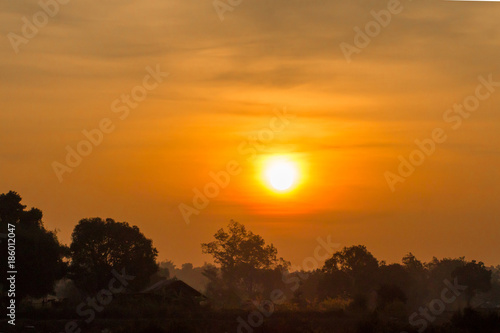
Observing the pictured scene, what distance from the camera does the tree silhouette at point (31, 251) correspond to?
66.9 metres

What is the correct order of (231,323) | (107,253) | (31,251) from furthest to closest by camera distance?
(107,253) → (31,251) → (231,323)

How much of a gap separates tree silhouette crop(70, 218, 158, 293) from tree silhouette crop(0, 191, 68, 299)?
5.74 m

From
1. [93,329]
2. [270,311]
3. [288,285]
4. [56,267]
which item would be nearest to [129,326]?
[93,329]

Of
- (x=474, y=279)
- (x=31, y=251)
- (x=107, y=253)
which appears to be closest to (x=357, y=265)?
(x=474, y=279)

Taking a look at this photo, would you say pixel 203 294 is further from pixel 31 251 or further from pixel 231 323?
pixel 231 323

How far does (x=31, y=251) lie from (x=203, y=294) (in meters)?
27.3

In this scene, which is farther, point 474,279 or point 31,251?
point 474,279

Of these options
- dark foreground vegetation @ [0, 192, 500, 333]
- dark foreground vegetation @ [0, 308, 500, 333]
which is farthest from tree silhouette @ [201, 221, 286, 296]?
dark foreground vegetation @ [0, 308, 500, 333]

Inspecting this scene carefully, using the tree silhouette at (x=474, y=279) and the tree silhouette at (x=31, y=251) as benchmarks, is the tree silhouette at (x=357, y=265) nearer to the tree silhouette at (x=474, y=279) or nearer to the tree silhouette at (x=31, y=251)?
the tree silhouette at (x=474, y=279)

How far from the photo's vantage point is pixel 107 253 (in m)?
86.2

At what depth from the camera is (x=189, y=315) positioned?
188 feet

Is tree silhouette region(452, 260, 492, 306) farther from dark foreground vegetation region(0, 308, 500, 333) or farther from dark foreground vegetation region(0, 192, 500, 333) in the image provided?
dark foreground vegetation region(0, 308, 500, 333)

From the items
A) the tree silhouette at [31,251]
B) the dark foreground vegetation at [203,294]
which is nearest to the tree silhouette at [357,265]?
the dark foreground vegetation at [203,294]

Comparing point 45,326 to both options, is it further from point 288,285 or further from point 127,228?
point 288,285
